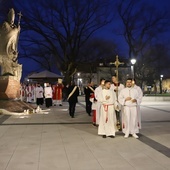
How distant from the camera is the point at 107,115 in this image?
33.5ft

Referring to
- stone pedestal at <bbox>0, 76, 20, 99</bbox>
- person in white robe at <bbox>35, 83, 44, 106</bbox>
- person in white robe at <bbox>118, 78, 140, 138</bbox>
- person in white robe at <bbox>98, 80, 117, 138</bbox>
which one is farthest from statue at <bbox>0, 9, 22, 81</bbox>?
person in white robe at <bbox>118, 78, 140, 138</bbox>

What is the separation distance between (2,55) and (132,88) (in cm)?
1104

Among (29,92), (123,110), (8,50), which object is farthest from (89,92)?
(29,92)

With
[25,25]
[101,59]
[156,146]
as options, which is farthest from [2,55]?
[101,59]

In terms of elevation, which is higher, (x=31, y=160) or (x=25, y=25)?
(x=25, y=25)

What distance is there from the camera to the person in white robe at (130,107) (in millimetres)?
10180

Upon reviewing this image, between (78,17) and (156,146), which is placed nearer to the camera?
(156,146)

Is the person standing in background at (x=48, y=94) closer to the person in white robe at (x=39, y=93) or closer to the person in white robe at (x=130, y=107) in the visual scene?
the person in white robe at (x=39, y=93)

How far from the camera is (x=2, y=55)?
19359mm

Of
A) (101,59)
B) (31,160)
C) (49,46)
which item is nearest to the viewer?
(31,160)

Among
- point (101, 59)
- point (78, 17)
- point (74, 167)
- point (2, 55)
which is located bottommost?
point (74, 167)

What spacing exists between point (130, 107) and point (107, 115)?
0.75 metres

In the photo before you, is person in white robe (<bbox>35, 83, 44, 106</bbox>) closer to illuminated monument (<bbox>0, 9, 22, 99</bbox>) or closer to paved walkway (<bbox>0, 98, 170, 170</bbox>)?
illuminated monument (<bbox>0, 9, 22, 99</bbox>)

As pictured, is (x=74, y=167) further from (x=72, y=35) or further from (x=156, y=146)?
(x=72, y=35)
